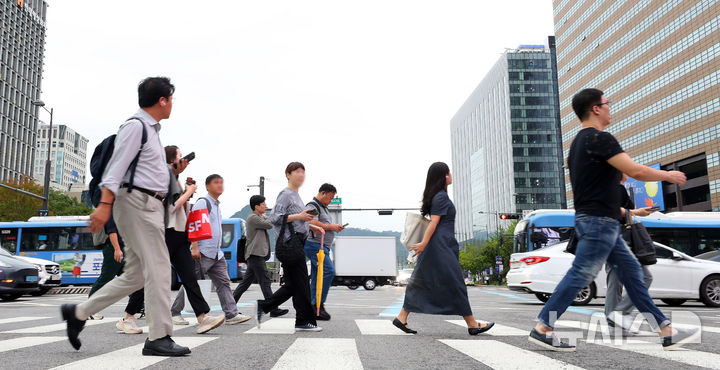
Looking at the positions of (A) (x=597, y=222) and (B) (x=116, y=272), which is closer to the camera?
(A) (x=597, y=222)

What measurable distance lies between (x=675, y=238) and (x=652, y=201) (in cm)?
2952

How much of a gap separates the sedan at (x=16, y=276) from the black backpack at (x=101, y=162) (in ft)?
35.8

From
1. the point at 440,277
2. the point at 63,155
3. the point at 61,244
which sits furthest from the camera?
the point at 63,155

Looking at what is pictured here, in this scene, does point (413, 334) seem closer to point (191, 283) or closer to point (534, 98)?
point (191, 283)

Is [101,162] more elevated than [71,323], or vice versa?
[101,162]

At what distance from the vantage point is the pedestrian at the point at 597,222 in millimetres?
4215

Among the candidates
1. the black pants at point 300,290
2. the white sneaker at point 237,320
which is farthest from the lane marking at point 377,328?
the white sneaker at point 237,320

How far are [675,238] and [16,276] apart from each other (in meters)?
18.1

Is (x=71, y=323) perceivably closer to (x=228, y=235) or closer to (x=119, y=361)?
(x=119, y=361)

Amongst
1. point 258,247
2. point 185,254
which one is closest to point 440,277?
point 185,254

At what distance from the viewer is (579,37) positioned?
7194 centimetres

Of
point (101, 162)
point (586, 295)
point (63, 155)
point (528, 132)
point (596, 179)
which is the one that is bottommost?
point (586, 295)

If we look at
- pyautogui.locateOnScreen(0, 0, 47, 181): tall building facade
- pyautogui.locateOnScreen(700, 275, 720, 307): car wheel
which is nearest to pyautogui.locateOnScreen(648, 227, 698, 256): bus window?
pyautogui.locateOnScreen(700, 275, 720, 307): car wheel

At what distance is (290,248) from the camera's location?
5.70m
